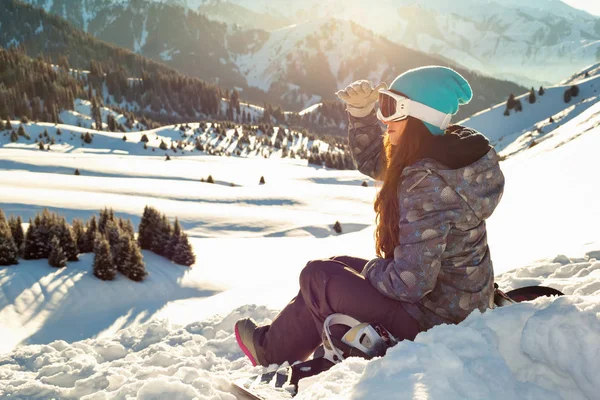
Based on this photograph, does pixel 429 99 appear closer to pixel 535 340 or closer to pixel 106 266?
pixel 535 340

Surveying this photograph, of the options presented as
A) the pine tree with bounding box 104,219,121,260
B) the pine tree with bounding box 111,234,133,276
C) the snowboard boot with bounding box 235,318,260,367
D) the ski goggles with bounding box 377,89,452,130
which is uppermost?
the ski goggles with bounding box 377,89,452,130

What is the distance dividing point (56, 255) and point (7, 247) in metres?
0.81

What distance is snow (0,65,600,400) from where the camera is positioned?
207 centimetres

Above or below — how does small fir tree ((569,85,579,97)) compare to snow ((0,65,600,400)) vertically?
above

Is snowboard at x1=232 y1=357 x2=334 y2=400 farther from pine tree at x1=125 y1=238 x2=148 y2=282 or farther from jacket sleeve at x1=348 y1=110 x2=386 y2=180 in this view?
pine tree at x1=125 y1=238 x2=148 y2=282

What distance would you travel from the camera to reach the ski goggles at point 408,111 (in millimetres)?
2668

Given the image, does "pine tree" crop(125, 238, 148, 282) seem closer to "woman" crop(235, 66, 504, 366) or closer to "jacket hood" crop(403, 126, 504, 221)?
"woman" crop(235, 66, 504, 366)

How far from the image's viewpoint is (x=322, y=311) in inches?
119

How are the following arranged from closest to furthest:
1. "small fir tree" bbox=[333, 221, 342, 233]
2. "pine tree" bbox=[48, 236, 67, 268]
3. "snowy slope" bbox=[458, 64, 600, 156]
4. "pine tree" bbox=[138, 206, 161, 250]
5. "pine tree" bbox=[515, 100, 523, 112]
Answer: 1. "pine tree" bbox=[48, 236, 67, 268]
2. "pine tree" bbox=[138, 206, 161, 250]
3. "small fir tree" bbox=[333, 221, 342, 233]
4. "snowy slope" bbox=[458, 64, 600, 156]
5. "pine tree" bbox=[515, 100, 523, 112]

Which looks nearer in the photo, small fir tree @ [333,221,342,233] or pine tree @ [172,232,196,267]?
pine tree @ [172,232,196,267]

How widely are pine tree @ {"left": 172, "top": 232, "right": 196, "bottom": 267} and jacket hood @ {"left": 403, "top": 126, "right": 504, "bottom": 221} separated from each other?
8235mm

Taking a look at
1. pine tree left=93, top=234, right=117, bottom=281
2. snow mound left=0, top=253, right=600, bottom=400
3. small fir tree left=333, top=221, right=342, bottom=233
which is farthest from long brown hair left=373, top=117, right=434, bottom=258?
small fir tree left=333, top=221, right=342, bottom=233

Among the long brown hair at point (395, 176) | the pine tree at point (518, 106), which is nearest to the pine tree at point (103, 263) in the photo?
the long brown hair at point (395, 176)

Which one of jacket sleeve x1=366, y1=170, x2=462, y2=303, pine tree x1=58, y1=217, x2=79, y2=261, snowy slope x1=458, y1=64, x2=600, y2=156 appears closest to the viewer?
jacket sleeve x1=366, y1=170, x2=462, y2=303
